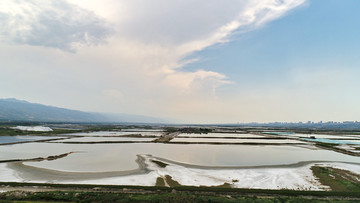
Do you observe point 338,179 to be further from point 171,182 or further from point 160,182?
point 160,182

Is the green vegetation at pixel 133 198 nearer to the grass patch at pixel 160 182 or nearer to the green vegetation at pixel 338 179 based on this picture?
the grass patch at pixel 160 182

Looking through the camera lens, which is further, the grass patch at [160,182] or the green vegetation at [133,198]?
the grass patch at [160,182]

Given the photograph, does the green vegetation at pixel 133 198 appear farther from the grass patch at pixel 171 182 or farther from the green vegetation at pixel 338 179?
the green vegetation at pixel 338 179

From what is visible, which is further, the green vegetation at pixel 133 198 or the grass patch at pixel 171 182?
the grass patch at pixel 171 182

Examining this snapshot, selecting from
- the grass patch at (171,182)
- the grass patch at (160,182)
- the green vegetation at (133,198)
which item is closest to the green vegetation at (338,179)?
the green vegetation at (133,198)

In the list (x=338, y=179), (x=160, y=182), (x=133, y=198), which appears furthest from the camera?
(x=338, y=179)

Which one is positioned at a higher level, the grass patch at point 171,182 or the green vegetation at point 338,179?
the green vegetation at point 338,179

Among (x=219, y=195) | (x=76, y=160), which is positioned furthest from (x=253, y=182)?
(x=76, y=160)

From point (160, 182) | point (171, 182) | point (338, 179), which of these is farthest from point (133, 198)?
point (338, 179)

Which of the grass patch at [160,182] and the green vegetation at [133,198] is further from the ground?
the green vegetation at [133,198]

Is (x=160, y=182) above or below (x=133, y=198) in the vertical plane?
below
